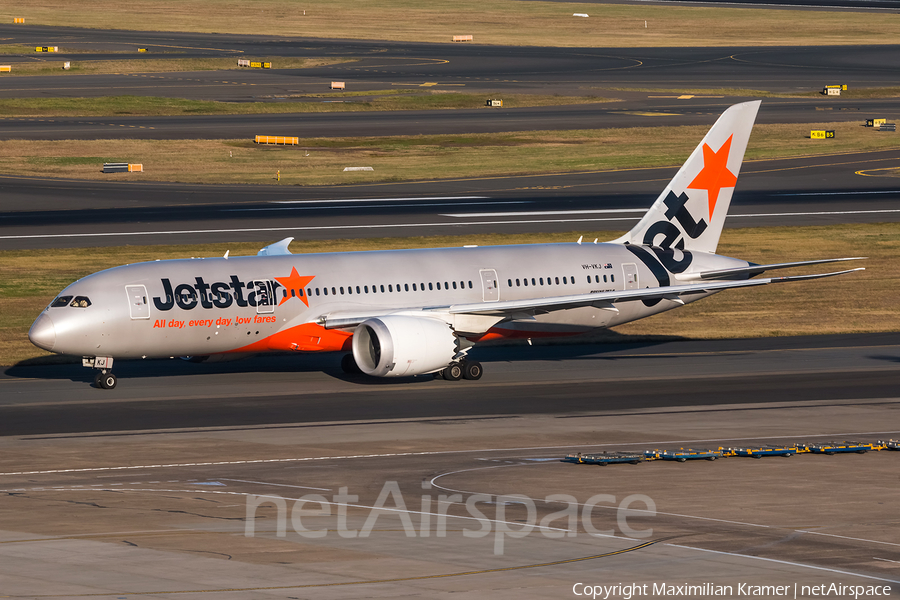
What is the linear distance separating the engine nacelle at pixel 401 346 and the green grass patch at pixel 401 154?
52749 mm

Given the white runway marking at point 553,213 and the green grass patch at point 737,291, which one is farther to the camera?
the white runway marking at point 553,213

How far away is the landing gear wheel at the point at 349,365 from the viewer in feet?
155

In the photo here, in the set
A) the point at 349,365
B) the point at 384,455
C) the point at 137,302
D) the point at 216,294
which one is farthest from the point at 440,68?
the point at 384,455

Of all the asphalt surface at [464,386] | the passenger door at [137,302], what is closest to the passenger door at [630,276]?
the asphalt surface at [464,386]

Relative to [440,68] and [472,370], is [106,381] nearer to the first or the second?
[472,370]

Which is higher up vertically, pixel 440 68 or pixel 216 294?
pixel 440 68

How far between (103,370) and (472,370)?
42.2ft

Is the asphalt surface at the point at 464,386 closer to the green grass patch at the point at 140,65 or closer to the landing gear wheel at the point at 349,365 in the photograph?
the landing gear wheel at the point at 349,365

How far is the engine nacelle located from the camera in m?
43.2

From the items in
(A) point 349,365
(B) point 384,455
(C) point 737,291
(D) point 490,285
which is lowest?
(B) point 384,455

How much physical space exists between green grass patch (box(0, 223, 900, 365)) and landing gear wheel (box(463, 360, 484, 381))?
39.5 feet

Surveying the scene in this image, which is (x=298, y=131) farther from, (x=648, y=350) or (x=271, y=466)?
(x=271, y=466)

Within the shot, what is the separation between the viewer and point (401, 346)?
1702 inches

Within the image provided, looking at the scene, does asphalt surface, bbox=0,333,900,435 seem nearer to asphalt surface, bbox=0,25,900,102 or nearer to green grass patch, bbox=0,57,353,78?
asphalt surface, bbox=0,25,900,102
